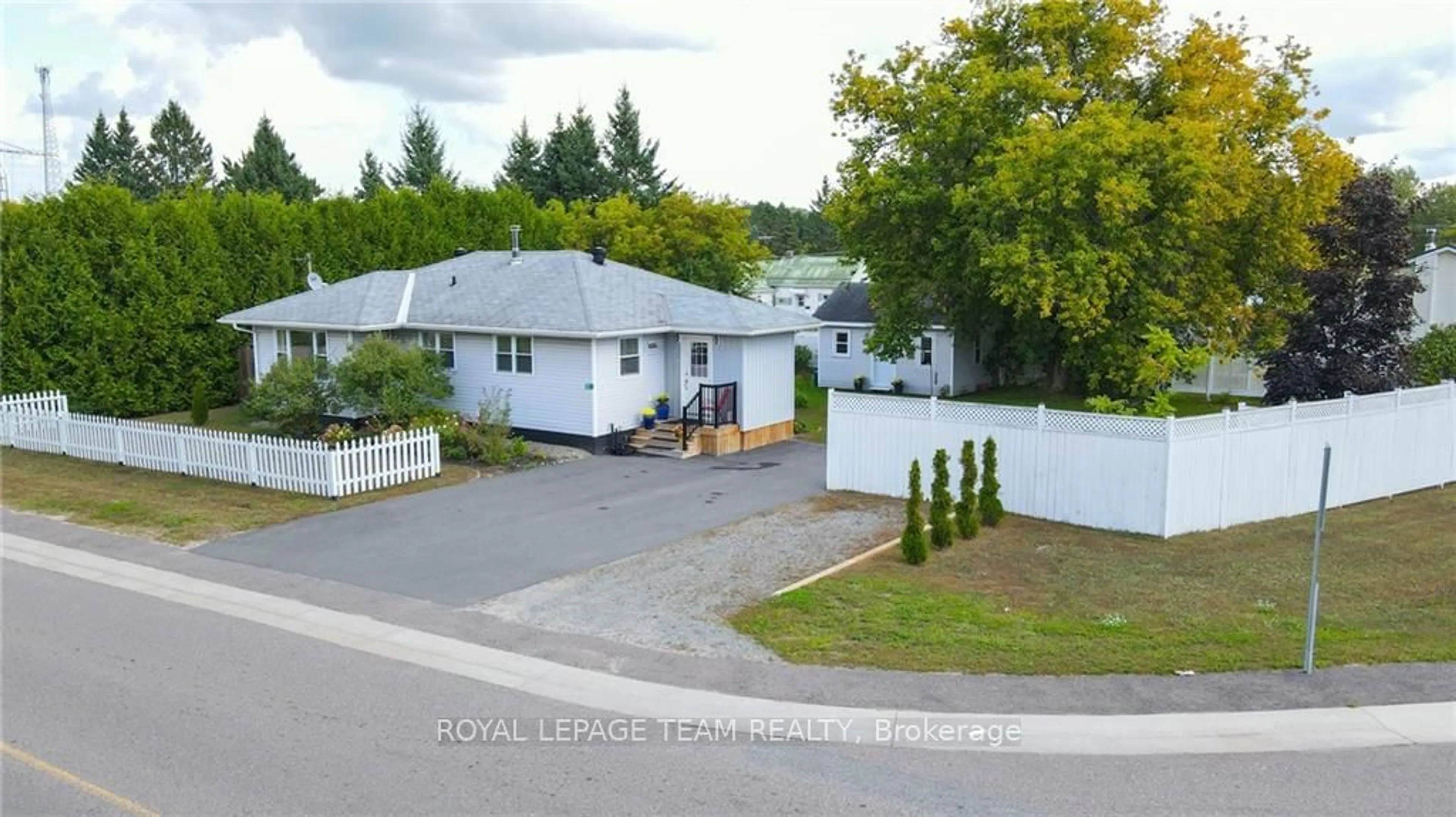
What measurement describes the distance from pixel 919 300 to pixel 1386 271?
420 inches

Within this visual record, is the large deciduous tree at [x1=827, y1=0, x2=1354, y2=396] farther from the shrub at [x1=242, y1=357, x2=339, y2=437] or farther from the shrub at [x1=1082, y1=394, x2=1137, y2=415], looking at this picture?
the shrub at [x1=242, y1=357, x2=339, y2=437]

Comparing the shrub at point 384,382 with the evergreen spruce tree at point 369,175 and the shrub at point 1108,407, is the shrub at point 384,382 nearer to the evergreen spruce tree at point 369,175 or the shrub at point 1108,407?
the shrub at point 1108,407

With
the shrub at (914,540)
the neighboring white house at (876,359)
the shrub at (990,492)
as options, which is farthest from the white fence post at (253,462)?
the neighboring white house at (876,359)

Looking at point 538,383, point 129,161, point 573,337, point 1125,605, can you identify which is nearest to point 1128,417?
point 1125,605

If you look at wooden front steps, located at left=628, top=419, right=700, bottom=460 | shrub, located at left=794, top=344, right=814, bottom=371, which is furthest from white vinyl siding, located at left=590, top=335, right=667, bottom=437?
shrub, located at left=794, top=344, right=814, bottom=371

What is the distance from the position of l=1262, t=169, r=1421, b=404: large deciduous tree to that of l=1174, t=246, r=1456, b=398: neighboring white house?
8.68 m

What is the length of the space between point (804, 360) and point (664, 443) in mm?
20133

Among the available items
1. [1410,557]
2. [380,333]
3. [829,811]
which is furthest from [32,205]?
[1410,557]

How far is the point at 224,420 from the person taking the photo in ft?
85.4

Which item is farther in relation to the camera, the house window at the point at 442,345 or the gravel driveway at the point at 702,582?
A: the house window at the point at 442,345

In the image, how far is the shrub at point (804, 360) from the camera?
133ft

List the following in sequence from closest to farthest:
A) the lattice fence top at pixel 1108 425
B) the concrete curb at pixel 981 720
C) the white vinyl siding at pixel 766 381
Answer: the concrete curb at pixel 981 720 < the lattice fence top at pixel 1108 425 < the white vinyl siding at pixel 766 381

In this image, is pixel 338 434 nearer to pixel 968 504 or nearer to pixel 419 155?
pixel 968 504

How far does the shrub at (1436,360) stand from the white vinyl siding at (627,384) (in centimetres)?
1823
